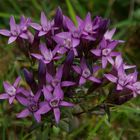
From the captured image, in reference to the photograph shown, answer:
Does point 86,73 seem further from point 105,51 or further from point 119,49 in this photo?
point 119,49

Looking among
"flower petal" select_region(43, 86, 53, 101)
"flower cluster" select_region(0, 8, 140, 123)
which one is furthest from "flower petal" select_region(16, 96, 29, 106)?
"flower petal" select_region(43, 86, 53, 101)

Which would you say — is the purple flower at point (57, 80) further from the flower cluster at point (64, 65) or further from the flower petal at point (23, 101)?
the flower petal at point (23, 101)

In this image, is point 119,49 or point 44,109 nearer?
point 44,109

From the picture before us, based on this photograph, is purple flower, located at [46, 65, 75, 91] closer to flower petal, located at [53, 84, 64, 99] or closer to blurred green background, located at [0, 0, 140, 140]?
flower petal, located at [53, 84, 64, 99]

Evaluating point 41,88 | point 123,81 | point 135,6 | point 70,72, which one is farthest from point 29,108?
point 135,6

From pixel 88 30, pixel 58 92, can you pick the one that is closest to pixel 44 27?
pixel 88 30

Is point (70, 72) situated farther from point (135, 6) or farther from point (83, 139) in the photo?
point (135, 6)

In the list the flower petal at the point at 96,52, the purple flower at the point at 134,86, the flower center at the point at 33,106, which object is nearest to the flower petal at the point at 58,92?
the flower center at the point at 33,106
